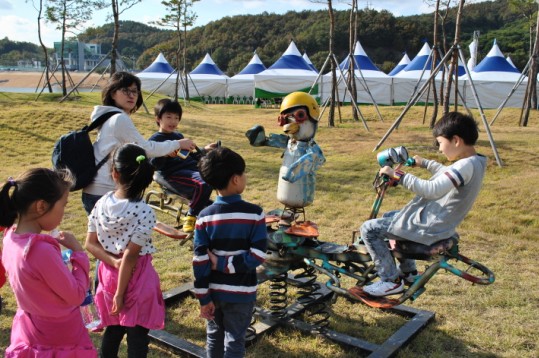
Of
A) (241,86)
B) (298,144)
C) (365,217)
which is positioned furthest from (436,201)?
(241,86)

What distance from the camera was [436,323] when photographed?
3.76 metres

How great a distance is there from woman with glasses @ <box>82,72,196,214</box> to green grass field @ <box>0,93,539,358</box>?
3.69ft

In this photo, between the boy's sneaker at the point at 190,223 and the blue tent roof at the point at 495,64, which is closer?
the boy's sneaker at the point at 190,223

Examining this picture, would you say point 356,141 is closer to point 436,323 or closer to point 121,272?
point 436,323

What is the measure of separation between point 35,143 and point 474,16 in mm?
63988

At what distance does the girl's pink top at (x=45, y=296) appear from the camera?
6.59 ft

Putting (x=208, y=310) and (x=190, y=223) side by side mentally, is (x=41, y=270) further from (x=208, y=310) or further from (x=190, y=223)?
(x=190, y=223)

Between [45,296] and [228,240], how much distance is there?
0.83 m

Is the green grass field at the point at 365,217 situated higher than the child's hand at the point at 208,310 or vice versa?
the child's hand at the point at 208,310

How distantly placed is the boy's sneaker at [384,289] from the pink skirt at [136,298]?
1.20 m

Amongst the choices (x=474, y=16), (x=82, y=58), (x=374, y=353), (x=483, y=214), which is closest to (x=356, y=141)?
(x=483, y=214)

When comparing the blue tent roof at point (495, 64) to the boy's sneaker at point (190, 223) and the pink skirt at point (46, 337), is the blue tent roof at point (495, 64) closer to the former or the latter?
the boy's sneaker at point (190, 223)

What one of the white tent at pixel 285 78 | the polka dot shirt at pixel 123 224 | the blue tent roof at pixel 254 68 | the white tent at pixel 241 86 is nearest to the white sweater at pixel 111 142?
the polka dot shirt at pixel 123 224

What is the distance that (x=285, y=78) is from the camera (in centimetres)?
2697
